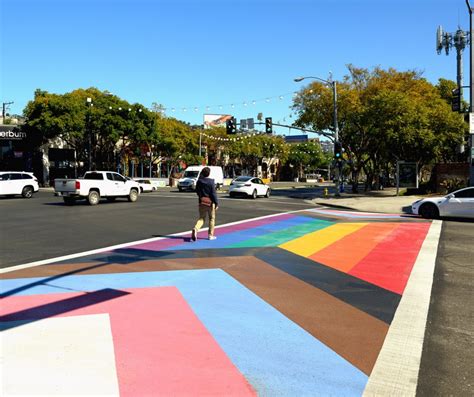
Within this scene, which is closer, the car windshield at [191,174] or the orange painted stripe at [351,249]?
the orange painted stripe at [351,249]

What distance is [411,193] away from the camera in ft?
108

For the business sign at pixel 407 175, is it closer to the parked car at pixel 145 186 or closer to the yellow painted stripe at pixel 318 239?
the yellow painted stripe at pixel 318 239

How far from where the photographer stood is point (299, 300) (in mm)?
6277

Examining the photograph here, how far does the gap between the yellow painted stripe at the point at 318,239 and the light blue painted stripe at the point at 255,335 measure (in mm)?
3320

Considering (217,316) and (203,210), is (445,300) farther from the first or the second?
(203,210)

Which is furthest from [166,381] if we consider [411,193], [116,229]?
[411,193]

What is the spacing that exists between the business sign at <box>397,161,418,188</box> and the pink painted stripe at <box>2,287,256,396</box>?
28658 millimetres

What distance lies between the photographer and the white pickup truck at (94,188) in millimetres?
22203

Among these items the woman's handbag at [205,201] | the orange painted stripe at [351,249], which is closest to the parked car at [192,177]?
the orange painted stripe at [351,249]

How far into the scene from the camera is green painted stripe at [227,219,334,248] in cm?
1115

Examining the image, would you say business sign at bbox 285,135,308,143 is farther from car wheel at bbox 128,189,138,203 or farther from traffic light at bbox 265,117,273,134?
car wheel at bbox 128,189,138,203

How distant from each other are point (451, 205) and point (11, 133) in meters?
44.7

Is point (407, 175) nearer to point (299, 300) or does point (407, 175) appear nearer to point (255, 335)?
point (299, 300)

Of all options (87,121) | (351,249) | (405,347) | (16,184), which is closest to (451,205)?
(351,249)
